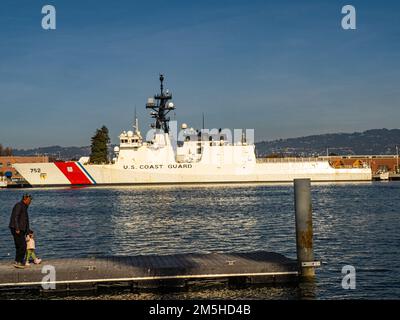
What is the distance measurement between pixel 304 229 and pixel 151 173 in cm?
5472

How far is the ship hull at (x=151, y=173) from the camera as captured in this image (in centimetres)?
6706

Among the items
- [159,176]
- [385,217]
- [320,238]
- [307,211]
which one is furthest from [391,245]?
[159,176]

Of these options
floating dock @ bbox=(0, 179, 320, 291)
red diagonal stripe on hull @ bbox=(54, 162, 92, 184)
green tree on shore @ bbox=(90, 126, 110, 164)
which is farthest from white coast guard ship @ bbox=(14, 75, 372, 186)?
floating dock @ bbox=(0, 179, 320, 291)

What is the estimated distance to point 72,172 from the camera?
67500 millimetres

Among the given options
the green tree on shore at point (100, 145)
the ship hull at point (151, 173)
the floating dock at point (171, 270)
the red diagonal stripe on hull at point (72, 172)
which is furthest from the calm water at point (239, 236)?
the green tree on shore at point (100, 145)

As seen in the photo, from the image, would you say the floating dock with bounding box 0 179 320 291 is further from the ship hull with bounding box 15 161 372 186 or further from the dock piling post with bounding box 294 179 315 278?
the ship hull with bounding box 15 161 372 186

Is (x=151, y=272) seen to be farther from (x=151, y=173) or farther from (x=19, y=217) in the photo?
(x=151, y=173)

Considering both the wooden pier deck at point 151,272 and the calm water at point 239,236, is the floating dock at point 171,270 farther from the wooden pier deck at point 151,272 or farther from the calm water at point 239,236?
the calm water at point 239,236

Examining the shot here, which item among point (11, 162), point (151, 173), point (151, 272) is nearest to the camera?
point (151, 272)

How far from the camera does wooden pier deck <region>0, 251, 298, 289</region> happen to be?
11.7 metres

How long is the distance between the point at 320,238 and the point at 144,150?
48191 millimetres

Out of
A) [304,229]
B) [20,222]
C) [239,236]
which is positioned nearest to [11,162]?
[239,236]

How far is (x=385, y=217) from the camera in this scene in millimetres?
27234
